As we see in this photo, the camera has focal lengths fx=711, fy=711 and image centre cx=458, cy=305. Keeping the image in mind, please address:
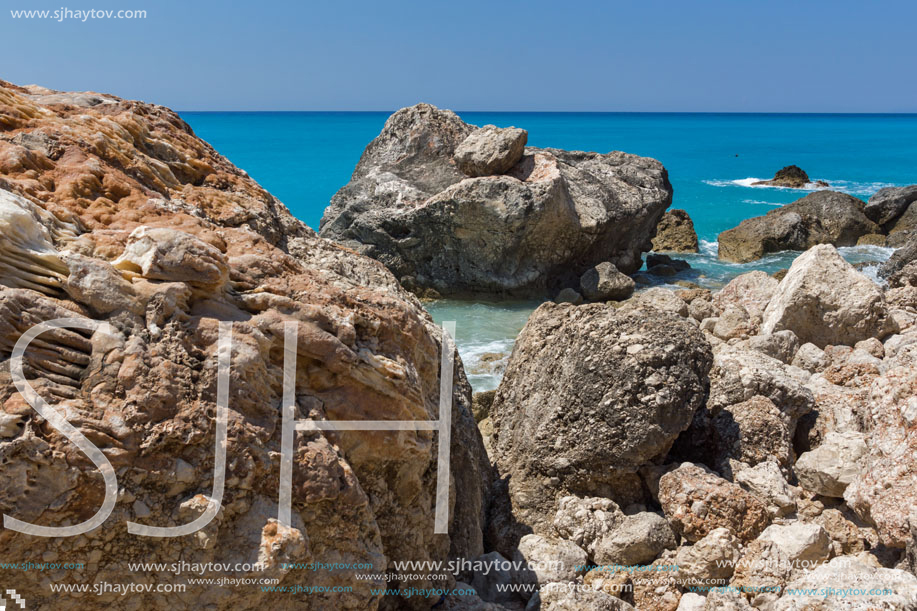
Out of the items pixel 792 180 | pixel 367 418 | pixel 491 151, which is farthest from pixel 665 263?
pixel 792 180

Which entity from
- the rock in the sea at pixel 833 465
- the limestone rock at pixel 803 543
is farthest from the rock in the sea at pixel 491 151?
the limestone rock at pixel 803 543

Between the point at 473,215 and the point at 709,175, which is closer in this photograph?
the point at 473,215

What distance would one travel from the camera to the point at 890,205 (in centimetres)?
1980

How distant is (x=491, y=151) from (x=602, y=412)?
9.87 meters

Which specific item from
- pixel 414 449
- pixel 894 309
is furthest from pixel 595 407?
pixel 894 309

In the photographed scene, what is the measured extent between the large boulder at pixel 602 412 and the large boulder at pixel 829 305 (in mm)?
3579

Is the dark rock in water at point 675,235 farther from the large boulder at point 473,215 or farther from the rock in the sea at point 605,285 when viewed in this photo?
the rock in the sea at point 605,285

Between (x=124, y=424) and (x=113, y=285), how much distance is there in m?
0.54

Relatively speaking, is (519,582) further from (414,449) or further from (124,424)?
(124,424)

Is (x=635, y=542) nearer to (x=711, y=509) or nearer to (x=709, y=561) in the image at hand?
(x=709, y=561)

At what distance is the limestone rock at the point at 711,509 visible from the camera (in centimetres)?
439

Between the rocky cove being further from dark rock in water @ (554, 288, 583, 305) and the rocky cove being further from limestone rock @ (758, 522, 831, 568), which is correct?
dark rock in water @ (554, 288, 583, 305)

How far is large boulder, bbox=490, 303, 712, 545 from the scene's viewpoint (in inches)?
195

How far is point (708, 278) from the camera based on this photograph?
16.4m
